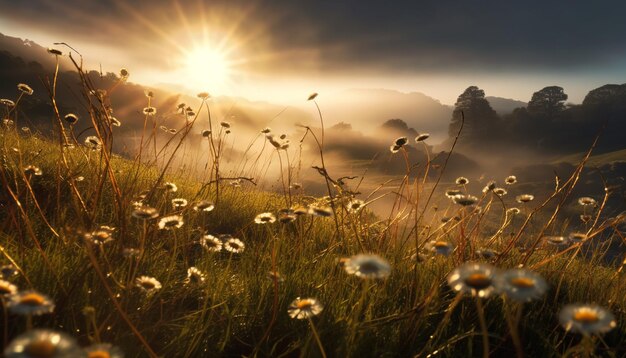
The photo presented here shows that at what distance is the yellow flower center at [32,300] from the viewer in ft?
3.34

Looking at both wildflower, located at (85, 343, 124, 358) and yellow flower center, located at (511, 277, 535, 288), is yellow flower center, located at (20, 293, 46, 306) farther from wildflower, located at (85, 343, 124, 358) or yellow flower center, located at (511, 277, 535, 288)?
yellow flower center, located at (511, 277, 535, 288)

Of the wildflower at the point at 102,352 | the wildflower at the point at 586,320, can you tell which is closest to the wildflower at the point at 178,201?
the wildflower at the point at 102,352

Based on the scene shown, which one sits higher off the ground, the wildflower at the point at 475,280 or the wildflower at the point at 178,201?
the wildflower at the point at 475,280

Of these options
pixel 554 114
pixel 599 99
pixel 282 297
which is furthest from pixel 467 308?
pixel 599 99

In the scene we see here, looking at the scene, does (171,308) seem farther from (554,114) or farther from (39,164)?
(554,114)

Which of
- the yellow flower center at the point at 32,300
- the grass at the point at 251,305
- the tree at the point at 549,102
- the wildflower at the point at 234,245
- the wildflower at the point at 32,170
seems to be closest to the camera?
the yellow flower center at the point at 32,300

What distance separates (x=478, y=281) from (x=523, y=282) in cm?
10

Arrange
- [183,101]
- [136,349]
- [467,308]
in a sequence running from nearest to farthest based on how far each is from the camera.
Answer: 1. [136,349]
2. [467,308]
3. [183,101]

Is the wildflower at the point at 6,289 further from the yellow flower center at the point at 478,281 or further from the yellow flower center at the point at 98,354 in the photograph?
the yellow flower center at the point at 478,281

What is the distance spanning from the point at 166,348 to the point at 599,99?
647 feet

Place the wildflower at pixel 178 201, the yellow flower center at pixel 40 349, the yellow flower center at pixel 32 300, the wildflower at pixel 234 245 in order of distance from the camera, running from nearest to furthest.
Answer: the yellow flower center at pixel 40 349
the yellow flower center at pixel 32 300
the wildflower at pixel 234 245
the wildflower at pixel 178 201

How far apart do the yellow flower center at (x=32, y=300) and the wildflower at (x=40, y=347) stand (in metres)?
0.23

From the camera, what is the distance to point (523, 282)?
3.36 ft

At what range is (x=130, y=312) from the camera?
2.06 meters
